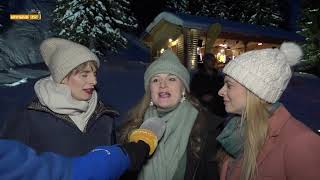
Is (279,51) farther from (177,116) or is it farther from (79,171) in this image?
(79,171)

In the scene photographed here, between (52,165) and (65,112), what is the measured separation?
1719mm

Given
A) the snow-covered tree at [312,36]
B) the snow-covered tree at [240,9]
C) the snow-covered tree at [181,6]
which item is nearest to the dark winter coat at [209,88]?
the snow-covered tree at [312,36]

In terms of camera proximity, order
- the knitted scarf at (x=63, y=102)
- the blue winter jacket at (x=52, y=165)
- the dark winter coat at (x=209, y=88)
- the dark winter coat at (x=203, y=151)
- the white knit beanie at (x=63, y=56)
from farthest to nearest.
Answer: the dark winter coat at (x=209, y=88) → the white knit beanie at (x=63, y=56) → the knitted scarf at (x=63, y=102) → the dark winter coat at (x=203, y=151) → the blue winter jacket at (x=52, y=165)

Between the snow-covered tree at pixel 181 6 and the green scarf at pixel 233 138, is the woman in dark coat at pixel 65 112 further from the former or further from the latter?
the snow-covered tree at pixel 181 6

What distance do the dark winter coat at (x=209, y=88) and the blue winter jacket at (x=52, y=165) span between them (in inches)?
221

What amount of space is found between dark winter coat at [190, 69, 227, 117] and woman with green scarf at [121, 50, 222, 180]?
3892 millimetres

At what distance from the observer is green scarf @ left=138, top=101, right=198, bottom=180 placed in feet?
9.74

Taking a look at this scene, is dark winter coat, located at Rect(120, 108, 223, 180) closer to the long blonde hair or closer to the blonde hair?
the long blonde hair

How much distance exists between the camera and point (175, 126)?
3074 mm

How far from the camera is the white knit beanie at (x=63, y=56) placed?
3.08 metres

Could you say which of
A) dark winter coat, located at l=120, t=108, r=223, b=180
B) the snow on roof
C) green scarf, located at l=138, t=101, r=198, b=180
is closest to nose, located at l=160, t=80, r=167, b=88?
green scarf, located at l=138, t=101, r=198, b=180

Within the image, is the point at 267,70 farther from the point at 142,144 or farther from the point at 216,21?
the point at 216,21

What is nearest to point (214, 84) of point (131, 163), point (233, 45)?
point (131, 163)
